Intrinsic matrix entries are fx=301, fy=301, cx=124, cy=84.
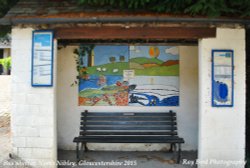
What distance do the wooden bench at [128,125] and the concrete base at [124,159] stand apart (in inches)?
12.2

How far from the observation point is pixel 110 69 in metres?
6.46

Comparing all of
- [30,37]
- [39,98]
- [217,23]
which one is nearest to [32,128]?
[39,98]

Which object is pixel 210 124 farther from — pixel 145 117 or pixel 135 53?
pixel 135 53

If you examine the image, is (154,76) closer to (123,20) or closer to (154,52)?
(154,52)

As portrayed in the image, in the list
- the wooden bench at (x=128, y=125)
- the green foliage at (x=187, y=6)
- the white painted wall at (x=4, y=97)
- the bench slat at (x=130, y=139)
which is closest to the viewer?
the green foliage at (x=187, y=6)

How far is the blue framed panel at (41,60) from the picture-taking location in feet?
16.7

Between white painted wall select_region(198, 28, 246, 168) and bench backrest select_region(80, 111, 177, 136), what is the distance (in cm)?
111

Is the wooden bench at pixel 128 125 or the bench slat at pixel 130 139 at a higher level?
the wooden bench at pixel 128 125

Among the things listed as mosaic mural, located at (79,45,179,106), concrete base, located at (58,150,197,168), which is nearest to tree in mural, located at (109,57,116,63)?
mosaic mural, located at (79,45,179,106)

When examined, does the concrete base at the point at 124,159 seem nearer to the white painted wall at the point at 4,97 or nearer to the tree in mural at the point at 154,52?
A: the tree in mural at the point at 154,52

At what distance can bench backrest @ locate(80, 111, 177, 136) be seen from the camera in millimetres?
6164

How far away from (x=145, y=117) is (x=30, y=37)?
278 centimetres

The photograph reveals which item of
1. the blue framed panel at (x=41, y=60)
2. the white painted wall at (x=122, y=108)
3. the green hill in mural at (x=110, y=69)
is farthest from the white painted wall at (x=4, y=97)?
the blue framed panel at (x=41, y=60)

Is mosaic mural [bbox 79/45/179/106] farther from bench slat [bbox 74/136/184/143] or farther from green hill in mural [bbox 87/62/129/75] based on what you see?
bench slat [bbox 74/136/184/143]
